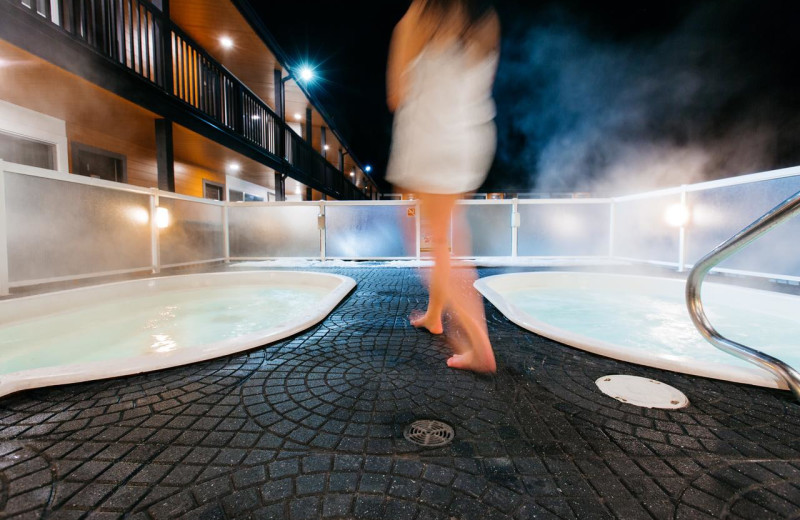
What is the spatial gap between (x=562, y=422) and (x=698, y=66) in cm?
1195

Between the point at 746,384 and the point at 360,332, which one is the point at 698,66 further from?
the point at 360,332

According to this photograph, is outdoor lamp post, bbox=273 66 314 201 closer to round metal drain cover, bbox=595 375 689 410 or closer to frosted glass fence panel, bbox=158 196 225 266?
frosted glass fence panel, bbox=158 196 225 266

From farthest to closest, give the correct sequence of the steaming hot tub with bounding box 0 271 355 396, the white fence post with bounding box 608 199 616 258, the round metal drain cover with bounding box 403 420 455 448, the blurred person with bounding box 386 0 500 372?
the white fence post with bounding box 608 199 616 258, the blurred person with bounding box 386 0 500 372, the steaming hot tub with bounding box 0 271 355 396, the round metal drain cover with bounding box 403 420 455 448

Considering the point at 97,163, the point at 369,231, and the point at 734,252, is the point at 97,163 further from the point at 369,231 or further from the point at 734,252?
the point at 734,252

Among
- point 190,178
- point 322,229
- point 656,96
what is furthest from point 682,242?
point 190,178

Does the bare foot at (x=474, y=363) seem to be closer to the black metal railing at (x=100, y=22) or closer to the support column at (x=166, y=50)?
the black metal railing at (x=100, y=22)

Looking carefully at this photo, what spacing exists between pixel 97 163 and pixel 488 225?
7845mm

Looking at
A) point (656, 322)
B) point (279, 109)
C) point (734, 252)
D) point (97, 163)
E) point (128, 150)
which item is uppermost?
point (279, 109)

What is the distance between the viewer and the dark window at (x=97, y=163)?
5895mm

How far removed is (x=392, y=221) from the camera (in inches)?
245

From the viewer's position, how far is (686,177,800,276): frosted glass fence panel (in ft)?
11.5

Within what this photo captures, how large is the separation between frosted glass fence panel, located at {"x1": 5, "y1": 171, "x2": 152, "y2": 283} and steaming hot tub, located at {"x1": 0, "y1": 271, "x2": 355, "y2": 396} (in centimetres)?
90

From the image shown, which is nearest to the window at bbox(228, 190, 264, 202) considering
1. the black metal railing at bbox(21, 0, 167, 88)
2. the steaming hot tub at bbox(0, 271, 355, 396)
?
the black metal railing at bbox(21, 0, 167, 88)

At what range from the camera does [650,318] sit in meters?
3.10
